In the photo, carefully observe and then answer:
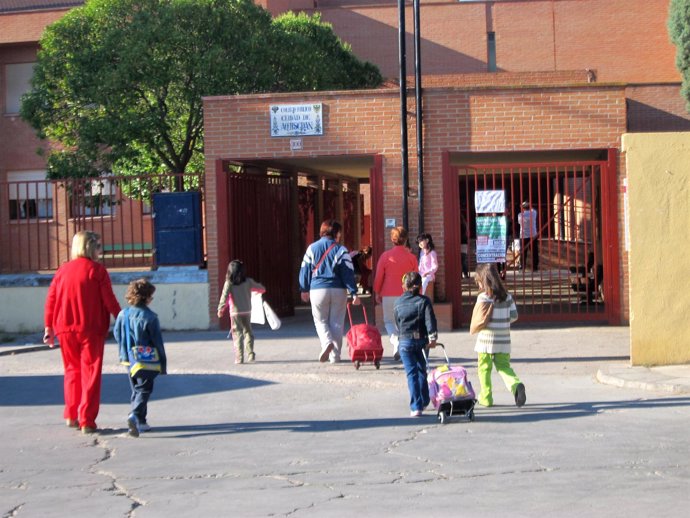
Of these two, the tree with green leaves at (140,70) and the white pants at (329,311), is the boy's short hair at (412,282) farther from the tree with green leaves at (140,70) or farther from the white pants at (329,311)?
the tree with green leaves at (140,70)

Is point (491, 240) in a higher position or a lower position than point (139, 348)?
higher

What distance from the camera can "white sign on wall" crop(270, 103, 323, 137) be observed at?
16.4m

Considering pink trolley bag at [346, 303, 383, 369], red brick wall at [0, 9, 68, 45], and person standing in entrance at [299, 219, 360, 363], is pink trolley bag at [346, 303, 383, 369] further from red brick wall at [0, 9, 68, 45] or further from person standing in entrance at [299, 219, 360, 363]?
red brick wall at [0, 9, 68, 45]

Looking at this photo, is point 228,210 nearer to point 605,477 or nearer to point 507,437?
point 507,437

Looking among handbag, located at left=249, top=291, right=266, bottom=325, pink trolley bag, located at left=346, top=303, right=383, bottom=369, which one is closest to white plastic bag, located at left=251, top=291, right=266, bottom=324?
handbag, located at left=249, top=291, right=266, bottom=325

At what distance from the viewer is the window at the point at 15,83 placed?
33.8 meters

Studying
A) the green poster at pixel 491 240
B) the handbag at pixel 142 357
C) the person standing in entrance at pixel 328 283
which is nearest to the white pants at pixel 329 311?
the person standing in entrance at pixel 328 283

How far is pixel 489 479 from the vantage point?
6.86 m

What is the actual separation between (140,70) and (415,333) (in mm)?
11773

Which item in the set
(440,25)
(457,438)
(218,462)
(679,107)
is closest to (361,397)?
(457,438)

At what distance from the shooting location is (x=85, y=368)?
883cm

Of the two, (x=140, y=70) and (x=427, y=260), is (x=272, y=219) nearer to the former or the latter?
(x=140, y=70)

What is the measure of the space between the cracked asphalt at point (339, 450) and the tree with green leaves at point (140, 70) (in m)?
8.12

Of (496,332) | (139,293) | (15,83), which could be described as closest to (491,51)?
(15,83)
